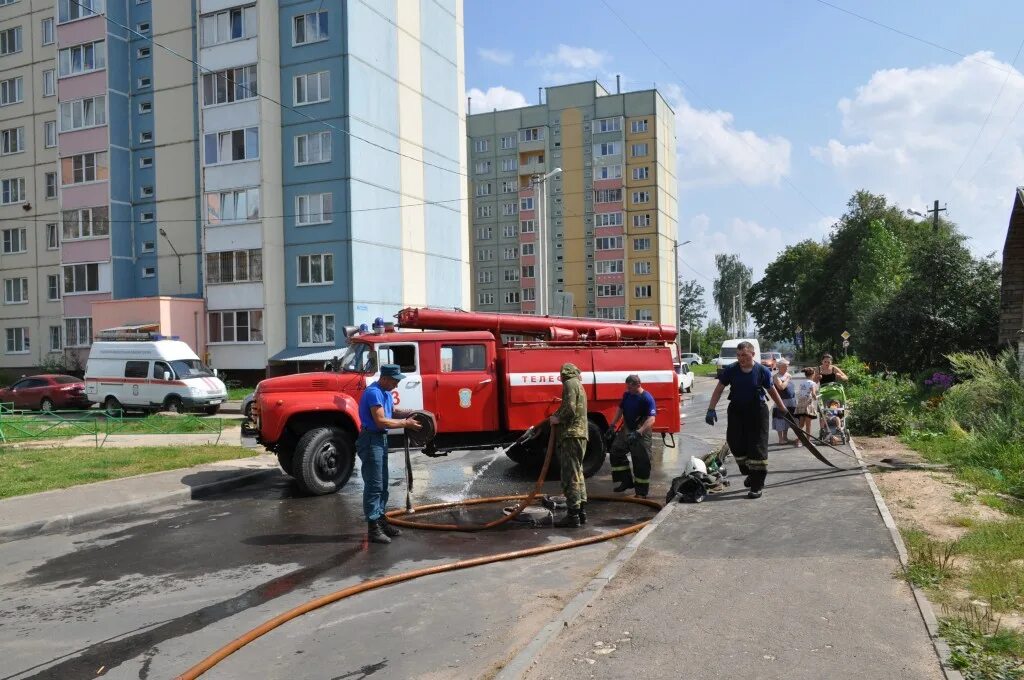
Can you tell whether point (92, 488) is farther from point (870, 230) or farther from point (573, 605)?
point (870, 230)

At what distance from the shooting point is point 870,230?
62312mm

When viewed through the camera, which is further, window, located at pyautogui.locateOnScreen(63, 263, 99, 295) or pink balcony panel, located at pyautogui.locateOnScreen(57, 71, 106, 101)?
pink balcony panel, located at pyautogui.locateOnScreen(57, 71, 106, 101)

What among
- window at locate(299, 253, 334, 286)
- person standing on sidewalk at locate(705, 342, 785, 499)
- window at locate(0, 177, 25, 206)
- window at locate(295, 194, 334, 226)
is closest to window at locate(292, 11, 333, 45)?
window at locate(295, 194, 334, 226)

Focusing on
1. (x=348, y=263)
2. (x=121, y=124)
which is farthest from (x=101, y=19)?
(x=348, y=263)

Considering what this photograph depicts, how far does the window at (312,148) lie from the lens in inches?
1452

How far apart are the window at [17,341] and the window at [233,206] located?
15.8 metres

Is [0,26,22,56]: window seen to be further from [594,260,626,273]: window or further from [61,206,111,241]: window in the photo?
[594,260,626,273]: window

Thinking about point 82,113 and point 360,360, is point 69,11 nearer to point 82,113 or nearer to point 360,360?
point 82,113

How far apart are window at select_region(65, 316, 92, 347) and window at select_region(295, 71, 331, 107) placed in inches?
625

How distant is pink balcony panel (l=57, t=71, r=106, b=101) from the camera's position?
41.5 meters

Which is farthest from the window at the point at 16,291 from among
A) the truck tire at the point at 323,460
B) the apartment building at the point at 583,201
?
the apartment building at the point at 583,201

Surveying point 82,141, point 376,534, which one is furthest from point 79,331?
point 376,534

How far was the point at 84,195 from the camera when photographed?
4188cm

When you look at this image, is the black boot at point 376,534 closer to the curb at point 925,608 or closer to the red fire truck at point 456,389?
the red fire truck at point 456,389
